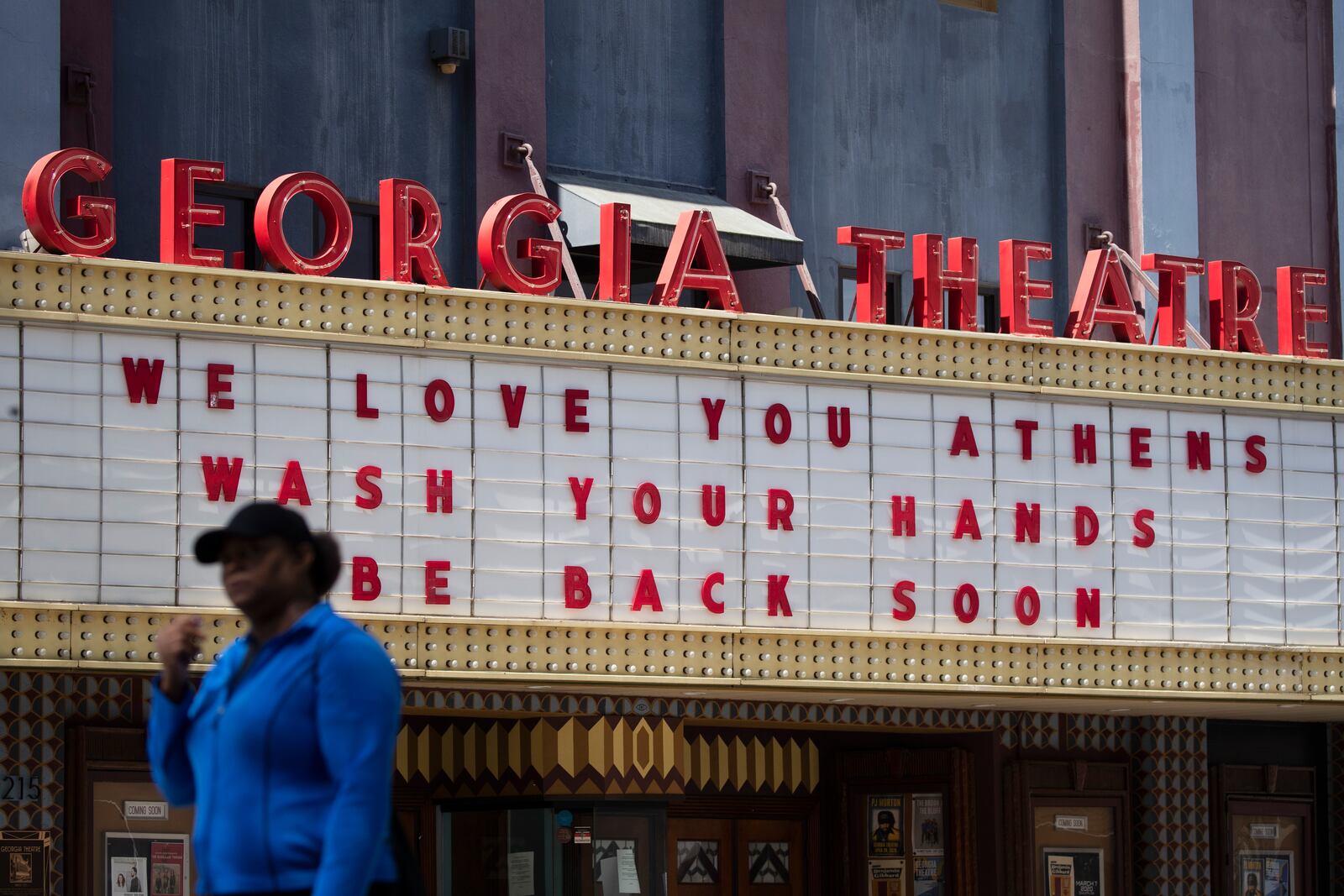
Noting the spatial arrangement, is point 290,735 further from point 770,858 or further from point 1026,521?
point 770,858

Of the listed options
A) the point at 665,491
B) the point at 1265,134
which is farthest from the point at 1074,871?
the point at 1265,134

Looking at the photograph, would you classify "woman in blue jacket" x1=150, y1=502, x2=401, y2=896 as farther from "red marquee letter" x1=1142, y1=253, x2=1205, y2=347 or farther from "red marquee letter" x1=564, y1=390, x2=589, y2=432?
"red marquee letter" x1=1142, y1=253, x2=1205, y2=347

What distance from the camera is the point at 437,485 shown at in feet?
43.8

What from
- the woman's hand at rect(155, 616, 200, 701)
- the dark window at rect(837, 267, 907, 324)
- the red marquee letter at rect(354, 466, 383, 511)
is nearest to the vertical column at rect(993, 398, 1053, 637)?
the dark window at rect(837, 267, 907, 324)

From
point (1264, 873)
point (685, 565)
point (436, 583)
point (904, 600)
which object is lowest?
point (1264, 873)

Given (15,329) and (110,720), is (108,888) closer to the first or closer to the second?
(110,720)

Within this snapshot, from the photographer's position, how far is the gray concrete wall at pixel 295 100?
1483 centimetres

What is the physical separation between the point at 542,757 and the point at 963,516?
3.37m

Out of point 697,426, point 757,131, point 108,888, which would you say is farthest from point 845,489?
point 108,888

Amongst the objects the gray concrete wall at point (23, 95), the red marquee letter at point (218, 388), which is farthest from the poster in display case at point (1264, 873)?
the gray concrete wall at point (23, 95)

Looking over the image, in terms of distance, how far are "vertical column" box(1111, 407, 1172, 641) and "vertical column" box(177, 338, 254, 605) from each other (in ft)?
19.7

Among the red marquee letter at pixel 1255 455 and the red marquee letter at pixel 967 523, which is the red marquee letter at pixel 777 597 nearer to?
the red marquee letter at pixel 967 523

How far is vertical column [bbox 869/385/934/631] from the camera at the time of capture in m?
14.8

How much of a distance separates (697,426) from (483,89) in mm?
3380
